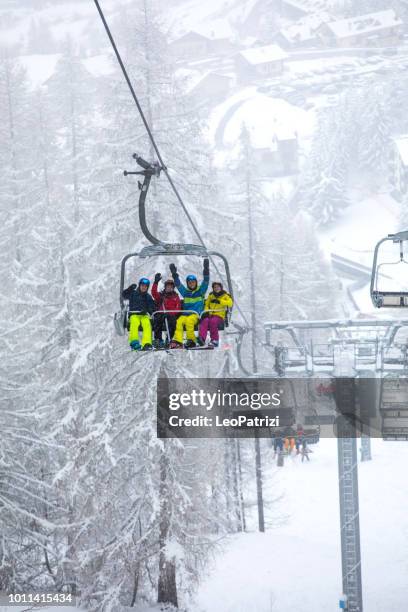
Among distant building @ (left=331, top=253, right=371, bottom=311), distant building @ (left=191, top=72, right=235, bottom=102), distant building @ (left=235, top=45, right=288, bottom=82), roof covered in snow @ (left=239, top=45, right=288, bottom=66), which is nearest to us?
distant building @ (left=331, top=253, right=371, bottom=311)

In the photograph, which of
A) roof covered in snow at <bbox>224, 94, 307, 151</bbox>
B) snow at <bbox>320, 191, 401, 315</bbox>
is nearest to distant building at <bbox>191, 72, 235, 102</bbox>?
roof covered in snow at <bbox>224, 94, 307, 151</bbox>

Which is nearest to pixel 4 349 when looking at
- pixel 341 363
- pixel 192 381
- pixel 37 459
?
pixel 37 459

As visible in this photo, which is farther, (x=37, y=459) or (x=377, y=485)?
(x=377, y=485)

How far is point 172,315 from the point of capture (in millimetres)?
14312

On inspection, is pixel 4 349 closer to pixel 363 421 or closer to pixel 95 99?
pixel 363 421

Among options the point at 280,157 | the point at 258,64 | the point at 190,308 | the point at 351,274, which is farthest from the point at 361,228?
the point at 258,64

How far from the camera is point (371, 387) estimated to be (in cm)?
1919

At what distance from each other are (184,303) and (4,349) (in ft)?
35.2

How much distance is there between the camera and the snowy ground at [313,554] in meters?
23.7

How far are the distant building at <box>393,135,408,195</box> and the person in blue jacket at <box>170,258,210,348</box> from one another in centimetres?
8160

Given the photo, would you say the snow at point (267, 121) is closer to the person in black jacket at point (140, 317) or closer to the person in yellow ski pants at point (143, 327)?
the person in black jacket at point (140, 317)

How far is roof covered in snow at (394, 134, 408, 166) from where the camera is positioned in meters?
93.6

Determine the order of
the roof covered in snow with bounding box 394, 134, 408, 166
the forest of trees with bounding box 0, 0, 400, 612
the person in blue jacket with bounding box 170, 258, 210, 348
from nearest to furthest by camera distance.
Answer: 1. the person in blue jacket with bounding box 170, 258, 210, 348
2. the forest of trees with bounding box 0, 0, 400, 612
3. the roof covered in snow with bounding box 394, 134, 408, 166

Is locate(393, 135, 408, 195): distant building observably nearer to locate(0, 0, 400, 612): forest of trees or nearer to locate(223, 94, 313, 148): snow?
locate(223, 94, 313, 148): snow
